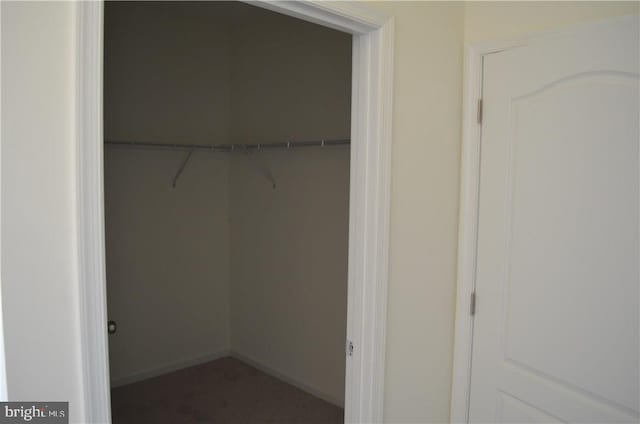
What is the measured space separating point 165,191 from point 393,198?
8.09 ft

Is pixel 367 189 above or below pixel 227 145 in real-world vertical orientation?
below

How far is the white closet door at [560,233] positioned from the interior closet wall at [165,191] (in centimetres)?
258

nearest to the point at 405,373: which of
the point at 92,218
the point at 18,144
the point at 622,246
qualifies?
the point at 622,246

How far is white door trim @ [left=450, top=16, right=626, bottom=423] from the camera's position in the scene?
2002 millimetres

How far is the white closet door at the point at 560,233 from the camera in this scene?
1592 millimetres

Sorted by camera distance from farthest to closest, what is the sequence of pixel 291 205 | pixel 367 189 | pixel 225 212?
1. pixel 225 212
2. pixel 291 205
3. pixel 367 189

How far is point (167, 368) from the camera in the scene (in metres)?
3.83

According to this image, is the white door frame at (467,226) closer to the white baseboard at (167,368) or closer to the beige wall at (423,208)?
the beige wall at (423,208)

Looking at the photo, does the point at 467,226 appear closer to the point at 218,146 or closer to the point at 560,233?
the point at 560,233

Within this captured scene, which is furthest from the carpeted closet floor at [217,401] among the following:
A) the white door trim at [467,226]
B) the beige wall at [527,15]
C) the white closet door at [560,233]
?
the beige wall at [527,15]

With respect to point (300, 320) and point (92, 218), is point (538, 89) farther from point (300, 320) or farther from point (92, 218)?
point (300, 320)

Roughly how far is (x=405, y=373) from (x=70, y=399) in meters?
1.28

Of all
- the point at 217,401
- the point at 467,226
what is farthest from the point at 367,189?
the point at 217,401

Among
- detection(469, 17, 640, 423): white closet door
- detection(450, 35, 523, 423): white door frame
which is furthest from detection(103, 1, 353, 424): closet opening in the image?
detection(469, 17, 640, 423): white closet door
